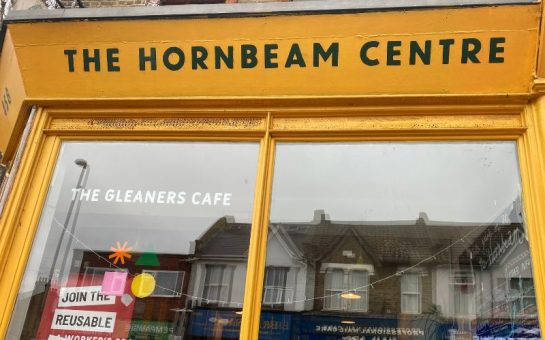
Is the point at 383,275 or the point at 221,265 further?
the point at 383,275

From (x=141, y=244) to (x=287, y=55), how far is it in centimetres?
214

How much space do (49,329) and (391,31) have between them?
10.8 feet

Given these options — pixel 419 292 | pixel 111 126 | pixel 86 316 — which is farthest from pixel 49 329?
pixel 419 292

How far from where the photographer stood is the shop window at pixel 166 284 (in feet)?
13.0

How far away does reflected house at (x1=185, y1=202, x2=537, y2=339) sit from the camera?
143 inches

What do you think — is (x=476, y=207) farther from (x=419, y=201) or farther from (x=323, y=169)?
(x=323, y=169)

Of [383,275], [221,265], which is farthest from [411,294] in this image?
[221,265]

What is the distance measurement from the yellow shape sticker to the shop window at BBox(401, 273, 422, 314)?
2641 millimetres

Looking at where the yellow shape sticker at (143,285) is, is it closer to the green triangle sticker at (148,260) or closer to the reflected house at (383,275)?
the green triangle sticker at (148,260)

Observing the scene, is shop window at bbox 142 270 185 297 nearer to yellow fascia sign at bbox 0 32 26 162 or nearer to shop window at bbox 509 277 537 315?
yellow fascia sign at bbox 0 32 26 162

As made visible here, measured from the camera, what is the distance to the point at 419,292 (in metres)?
5.10

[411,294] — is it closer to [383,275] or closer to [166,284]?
[383,275]

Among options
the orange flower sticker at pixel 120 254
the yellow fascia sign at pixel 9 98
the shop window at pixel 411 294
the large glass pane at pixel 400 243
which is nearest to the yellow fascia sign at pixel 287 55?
the yellow fascia sign at pixel 9 98

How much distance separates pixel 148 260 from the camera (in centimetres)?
416
